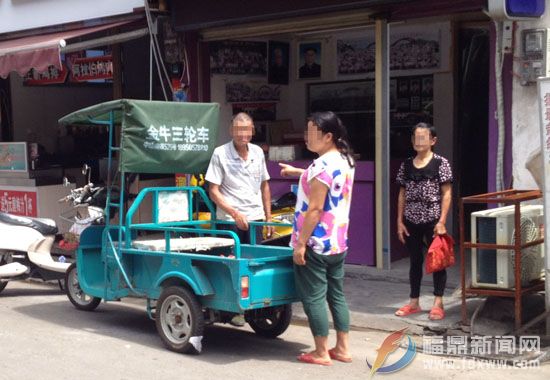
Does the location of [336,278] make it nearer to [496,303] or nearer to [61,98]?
[496,303]

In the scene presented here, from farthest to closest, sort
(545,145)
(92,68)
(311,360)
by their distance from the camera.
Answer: (92,68) → (545,145) → (311,360)

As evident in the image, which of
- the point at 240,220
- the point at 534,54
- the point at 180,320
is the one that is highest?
the point at 534,54

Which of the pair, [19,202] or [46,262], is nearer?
[46,262]

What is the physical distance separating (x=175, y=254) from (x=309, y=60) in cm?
609

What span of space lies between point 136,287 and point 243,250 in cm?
98

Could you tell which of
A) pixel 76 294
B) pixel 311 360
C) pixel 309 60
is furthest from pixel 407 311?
pixel 309 60

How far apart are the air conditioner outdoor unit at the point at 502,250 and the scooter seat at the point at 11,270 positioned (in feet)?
16.1

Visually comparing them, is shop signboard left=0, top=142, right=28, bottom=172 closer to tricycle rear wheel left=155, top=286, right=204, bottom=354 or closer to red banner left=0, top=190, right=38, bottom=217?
red banner left=0, top=190, right=38, bottom=217

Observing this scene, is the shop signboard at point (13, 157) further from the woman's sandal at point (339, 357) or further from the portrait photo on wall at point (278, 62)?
the woman's sandal at point (339, 357)

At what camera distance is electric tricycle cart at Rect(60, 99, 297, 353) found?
6387 millimetres

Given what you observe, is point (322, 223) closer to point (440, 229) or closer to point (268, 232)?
→ point (440, 229)

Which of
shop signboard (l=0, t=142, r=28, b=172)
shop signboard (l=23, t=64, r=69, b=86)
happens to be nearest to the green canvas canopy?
shop signboard (l=0, t=142, r=28, b=172)

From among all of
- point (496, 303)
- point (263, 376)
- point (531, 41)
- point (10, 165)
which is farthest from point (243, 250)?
point (10, 165)

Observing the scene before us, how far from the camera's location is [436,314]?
297 inches
